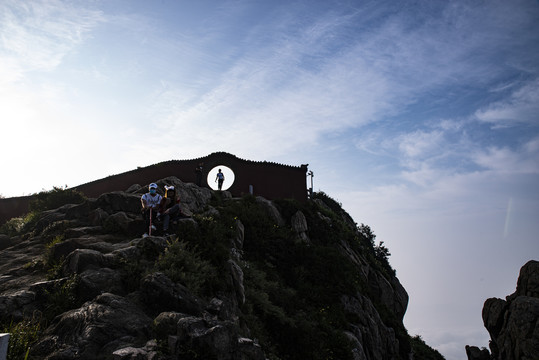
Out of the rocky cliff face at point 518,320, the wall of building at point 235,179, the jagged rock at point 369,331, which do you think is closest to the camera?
the jagged rock at point 369,331

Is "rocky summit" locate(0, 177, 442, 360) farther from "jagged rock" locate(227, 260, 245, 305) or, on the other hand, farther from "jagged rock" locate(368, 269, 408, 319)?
"jagged rock" locate(368, 269, 408, 319)

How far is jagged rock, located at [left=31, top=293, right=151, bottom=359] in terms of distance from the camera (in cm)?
718

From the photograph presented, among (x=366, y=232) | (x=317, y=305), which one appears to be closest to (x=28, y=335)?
(x=317, y=305)

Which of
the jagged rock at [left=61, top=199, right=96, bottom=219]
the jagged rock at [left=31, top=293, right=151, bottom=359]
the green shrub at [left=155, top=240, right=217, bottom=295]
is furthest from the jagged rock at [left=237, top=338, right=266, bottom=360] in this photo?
the jagged rock at [left=61, top=199, right=96, bottom=219]

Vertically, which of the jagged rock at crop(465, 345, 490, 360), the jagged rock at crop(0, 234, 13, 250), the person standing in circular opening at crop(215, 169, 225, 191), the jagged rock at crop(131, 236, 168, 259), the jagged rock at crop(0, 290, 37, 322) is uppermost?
the person standing in circular opening at crop(215, 169, 225, 191)

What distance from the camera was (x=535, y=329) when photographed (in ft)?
86.8

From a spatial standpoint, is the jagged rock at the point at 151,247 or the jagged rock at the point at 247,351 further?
the jagged rock at the point at 151,247

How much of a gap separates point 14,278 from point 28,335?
4.00 meters

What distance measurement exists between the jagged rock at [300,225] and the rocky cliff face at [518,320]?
61.2ft

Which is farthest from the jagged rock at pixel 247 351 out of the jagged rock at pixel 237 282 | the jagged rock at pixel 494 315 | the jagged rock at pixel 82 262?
the jagged rock at pixel 494 315

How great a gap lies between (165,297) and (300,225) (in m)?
15.9

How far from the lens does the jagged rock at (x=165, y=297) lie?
8836 millimetres

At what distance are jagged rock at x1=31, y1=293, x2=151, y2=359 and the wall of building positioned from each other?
57.3 feet

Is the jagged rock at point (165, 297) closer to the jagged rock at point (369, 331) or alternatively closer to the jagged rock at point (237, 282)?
the jagged rock at point (237, 282)
